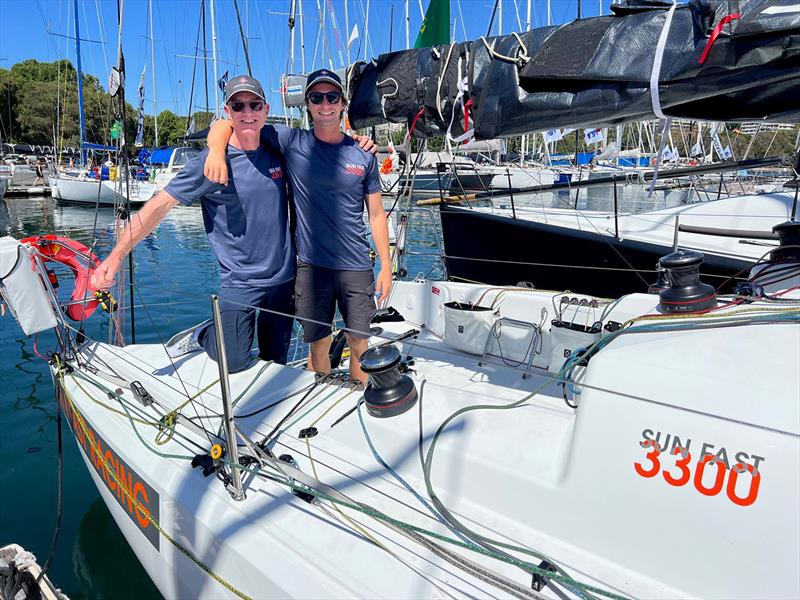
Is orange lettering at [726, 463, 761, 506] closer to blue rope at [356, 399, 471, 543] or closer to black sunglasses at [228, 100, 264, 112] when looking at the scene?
blue rope at [356, 399, 471, 543]

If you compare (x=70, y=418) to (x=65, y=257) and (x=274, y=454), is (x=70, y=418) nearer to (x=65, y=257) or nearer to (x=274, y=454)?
(x=65, y=257)

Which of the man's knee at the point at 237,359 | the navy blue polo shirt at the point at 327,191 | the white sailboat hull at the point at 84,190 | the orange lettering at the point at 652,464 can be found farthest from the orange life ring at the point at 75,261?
the white sailboat hull at the point at 84,190

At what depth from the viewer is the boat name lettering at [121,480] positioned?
2139mm

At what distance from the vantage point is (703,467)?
148 cm

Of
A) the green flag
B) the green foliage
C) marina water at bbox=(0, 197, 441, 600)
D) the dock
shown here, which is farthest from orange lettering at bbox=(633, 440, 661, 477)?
the green foliage

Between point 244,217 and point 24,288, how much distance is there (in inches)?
54.9

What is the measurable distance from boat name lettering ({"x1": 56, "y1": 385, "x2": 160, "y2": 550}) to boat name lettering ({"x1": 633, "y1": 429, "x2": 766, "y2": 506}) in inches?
68.8

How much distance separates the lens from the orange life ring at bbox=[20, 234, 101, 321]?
3.40 meters

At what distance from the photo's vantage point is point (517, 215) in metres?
7.15

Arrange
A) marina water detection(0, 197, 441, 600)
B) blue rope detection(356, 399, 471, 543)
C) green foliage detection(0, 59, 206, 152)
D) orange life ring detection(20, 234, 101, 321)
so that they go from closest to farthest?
blue rope detection(356, 399, 471, 543), marina water detection(0, 197, 441, 600), orange life ring detection(20, 234, 101, 321), green foliage detection(0, 59, 206, 152)

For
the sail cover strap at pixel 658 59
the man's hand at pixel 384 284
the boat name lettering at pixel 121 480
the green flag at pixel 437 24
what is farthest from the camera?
the green flag at pixel 437 24

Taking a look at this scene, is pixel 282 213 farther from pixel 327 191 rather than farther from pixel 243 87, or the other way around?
pixel 243 87

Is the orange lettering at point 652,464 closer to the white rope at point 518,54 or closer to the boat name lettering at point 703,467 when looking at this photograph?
the boat name lettering at point 703,467

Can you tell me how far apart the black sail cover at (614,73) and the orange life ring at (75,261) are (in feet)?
7.16
